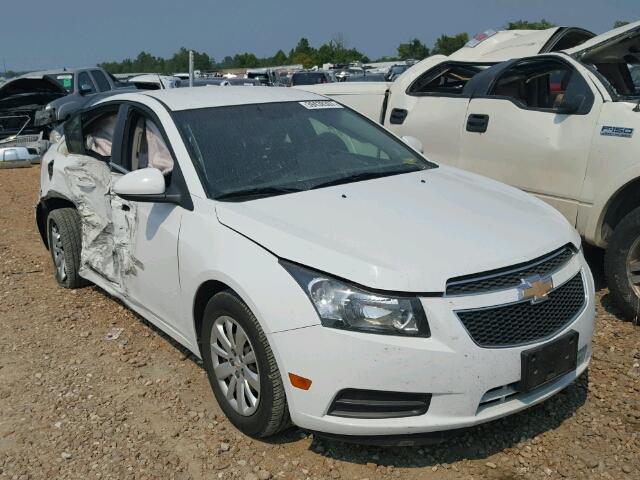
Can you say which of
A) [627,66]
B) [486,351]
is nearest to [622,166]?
[627,66]

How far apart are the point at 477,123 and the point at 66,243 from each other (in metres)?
3.36

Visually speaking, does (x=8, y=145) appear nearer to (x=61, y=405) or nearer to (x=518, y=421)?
(x=61, y=405)

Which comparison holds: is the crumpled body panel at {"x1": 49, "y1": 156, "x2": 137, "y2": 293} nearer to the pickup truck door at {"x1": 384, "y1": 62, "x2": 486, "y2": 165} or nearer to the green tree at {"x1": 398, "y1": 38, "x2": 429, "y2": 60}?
the pickup truck door at {"x1": 384, "y1": 62, "x2": 486, "y2": 165}

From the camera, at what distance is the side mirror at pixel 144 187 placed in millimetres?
3465

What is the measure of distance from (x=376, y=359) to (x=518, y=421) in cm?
104

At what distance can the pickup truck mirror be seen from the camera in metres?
4.73

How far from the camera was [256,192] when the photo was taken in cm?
345

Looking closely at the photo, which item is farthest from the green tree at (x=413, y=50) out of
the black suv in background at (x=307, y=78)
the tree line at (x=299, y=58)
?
the black suv in background at (x=307, y=78)

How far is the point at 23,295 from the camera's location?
5340 mm

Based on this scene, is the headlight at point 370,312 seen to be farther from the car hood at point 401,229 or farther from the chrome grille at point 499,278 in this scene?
the chrome grille at point 499,278

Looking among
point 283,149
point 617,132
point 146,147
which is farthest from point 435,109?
point 146,147

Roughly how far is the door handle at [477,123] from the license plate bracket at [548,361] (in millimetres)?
2780

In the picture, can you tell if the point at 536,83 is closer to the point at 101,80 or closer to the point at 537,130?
the point at 537,130

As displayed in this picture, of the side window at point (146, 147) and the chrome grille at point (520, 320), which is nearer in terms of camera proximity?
the chrome grille at point (520, 320)
